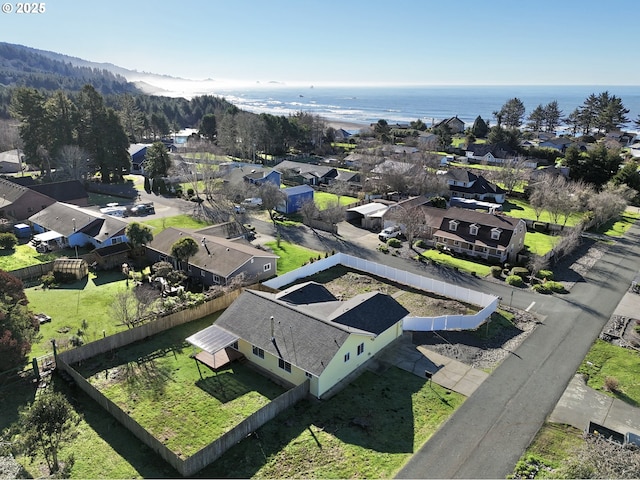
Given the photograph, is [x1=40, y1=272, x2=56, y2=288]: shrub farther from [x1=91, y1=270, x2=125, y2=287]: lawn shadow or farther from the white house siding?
the white house siding

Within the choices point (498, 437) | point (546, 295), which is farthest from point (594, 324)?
point (498, 437)

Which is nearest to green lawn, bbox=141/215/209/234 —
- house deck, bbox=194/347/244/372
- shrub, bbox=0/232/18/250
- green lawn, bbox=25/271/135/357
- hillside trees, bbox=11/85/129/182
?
shrub, bbox=0/232/18/250

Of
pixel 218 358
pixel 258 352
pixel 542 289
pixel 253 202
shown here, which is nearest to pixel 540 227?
pixel 542 289

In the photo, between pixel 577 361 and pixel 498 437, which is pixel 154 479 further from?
pixel 577 361

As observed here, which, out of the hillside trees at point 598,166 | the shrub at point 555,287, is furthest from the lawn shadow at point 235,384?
the hillside trees at point 598,166

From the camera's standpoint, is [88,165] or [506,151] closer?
[88,165]

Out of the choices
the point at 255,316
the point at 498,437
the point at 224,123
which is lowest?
the point at 498,437
